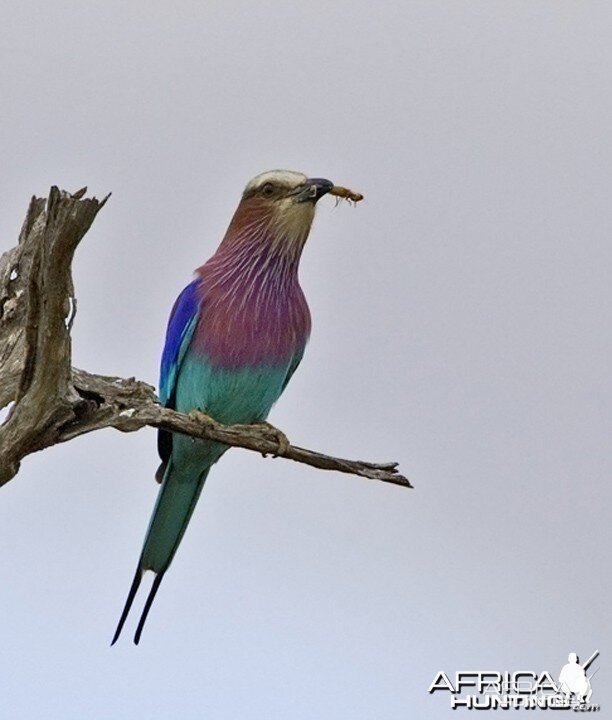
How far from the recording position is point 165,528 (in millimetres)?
5523

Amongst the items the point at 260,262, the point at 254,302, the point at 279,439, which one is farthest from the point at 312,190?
the point at 279,439

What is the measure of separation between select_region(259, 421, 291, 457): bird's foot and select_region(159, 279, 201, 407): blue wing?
0.42 meters

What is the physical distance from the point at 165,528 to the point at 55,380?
62.5 inches

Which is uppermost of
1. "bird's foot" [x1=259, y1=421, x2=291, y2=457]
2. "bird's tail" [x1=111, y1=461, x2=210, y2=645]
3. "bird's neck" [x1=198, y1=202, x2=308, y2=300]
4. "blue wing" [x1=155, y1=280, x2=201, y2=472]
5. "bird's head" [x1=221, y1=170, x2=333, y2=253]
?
"bird's head" [x1=221, y1=170, x2=333, y2=253]

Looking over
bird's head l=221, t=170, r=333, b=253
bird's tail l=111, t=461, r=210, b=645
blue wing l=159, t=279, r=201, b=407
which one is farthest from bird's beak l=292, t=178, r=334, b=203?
bird's tail l=111, t=461, r=210, b=645

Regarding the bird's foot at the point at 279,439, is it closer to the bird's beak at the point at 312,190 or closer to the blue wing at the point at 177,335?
the blue wing at the point at 177,335

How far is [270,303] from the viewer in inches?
207

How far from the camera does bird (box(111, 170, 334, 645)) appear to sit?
205 inches

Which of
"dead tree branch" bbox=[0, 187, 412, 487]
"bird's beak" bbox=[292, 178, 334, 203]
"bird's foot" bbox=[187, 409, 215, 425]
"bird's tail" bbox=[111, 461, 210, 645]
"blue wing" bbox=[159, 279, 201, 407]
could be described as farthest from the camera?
"bird's tail" bbox=[111, 461, 210, 645]

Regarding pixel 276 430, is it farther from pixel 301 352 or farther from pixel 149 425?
pixel 149 425

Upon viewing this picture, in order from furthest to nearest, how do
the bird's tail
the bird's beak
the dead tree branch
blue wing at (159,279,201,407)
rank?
1. the bird's tail
2. blue wing at (159,279,201,407)
3. the bird's beak
4. the dead tree branch

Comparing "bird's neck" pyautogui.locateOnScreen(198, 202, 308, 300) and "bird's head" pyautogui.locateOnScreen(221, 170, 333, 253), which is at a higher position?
"bird's head" pyautogui.locateOnScreen(221, 170, 333, 253)

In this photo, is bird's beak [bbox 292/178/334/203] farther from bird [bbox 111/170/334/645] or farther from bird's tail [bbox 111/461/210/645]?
bird's tail [bbox 111/461/210/645]

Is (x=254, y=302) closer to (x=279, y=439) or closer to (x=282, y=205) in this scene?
(x=282, y=205)
